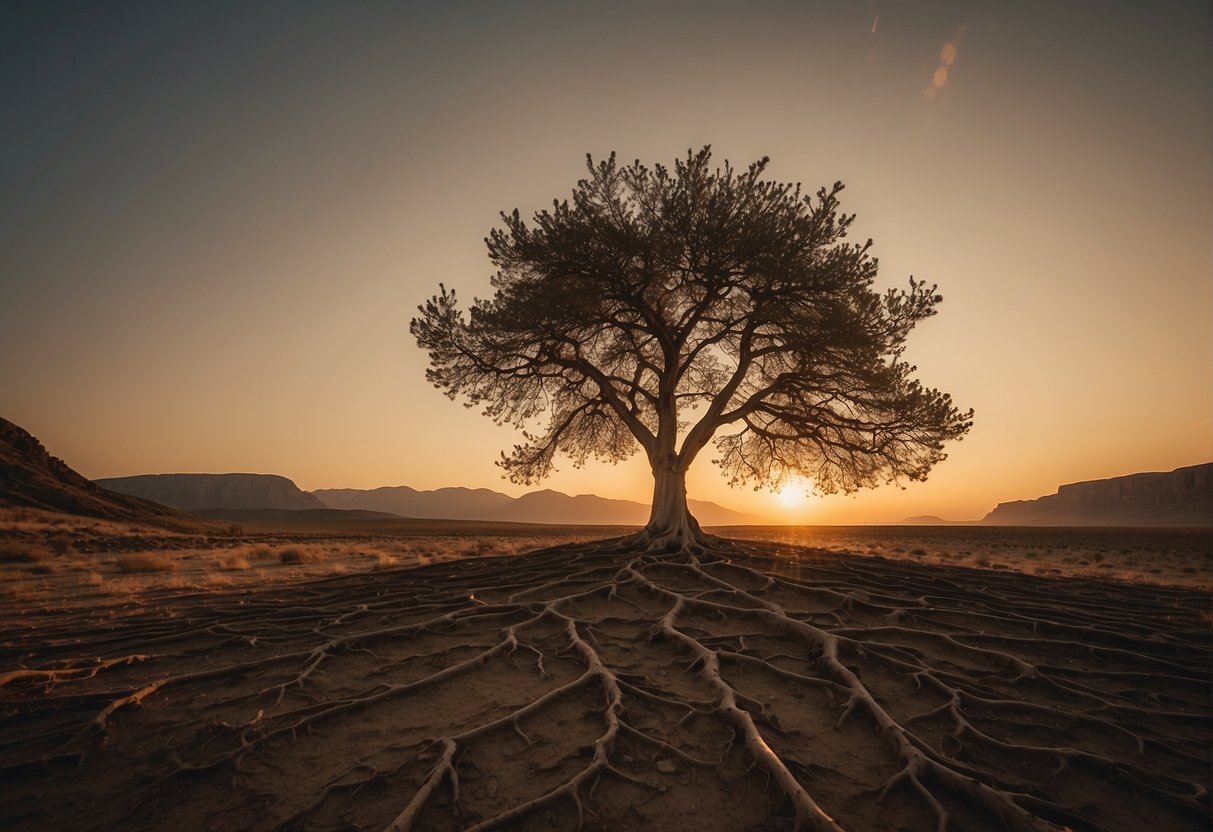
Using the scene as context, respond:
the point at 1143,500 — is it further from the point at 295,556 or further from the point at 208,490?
the point at 208,490

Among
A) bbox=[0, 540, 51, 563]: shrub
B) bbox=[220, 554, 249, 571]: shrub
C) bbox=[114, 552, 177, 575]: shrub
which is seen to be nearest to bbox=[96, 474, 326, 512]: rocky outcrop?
bbox=[0, 540, 51, 563]: shrub

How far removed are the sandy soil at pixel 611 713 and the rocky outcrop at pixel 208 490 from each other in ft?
690

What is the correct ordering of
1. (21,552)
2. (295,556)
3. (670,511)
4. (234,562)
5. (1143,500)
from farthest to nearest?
(1143,500)
(295,556)
(234,562)
(21,552)
(670,511)

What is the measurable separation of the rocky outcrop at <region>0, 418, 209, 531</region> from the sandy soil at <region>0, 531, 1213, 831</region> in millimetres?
30941

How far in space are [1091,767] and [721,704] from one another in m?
2.99

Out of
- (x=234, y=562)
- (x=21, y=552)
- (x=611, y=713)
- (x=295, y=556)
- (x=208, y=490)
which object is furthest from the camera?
(x=208, y=490)

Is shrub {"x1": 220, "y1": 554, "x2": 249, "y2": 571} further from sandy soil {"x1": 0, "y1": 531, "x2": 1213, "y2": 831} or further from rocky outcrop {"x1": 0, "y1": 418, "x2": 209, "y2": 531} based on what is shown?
rocky outcrop {"x1": 0, "y1": 418, "x2": 209, "y2": 531}

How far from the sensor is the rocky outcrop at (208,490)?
170125 millimetres

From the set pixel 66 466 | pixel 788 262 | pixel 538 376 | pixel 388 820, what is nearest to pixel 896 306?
pixel 788 262

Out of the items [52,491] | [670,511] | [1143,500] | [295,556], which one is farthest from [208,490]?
[1143,500]

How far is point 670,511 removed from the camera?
13.3 metres

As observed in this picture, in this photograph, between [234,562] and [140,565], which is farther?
[234,562]

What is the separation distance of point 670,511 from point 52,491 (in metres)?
40.1

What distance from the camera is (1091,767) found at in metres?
3.92
